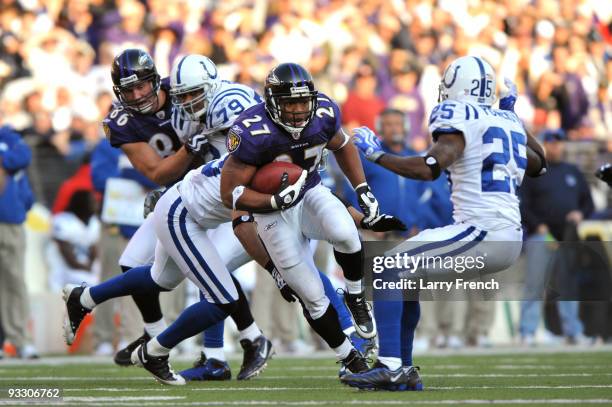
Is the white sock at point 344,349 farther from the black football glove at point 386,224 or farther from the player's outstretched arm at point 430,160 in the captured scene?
the player's outstretched arm at point 430,160

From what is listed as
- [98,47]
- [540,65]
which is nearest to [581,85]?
[540,65]

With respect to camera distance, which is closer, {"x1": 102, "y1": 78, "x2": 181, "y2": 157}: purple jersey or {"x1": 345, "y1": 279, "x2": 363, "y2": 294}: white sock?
{"x1": 345, "y1": 279, "x2": 363, "y2": 294}: white sock

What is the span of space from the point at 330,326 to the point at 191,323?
2.76ft

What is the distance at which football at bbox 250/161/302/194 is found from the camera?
7000 millimetres

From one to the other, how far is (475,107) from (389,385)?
161 centimetres

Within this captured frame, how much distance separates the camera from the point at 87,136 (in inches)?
503

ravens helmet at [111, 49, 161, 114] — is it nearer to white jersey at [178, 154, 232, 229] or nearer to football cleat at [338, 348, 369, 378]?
white jersey at [178, 154, 232, 229]

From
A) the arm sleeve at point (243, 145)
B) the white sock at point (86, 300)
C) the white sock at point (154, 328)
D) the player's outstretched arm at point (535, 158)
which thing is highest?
the arm sleeve at point (243, 145)

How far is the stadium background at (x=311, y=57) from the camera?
1277cm

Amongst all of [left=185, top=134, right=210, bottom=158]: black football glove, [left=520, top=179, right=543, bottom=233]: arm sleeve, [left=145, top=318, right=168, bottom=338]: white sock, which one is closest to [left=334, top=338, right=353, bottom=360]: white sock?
[left=185, top=134, right=210, bottom=158]: black football glove

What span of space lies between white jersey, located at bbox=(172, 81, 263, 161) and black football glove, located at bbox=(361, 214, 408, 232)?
43.6 inches

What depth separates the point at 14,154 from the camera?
10.6m

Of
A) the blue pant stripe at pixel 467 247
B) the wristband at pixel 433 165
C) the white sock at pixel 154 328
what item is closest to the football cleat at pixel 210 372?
the white sock at pixel 154 328

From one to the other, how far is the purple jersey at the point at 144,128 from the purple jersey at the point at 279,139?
50.2 inches
